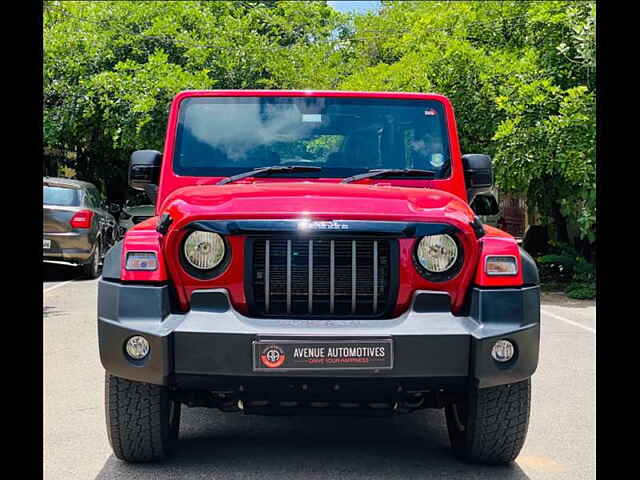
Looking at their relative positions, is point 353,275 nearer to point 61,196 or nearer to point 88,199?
point 61,196

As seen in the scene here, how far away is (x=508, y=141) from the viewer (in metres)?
14.9

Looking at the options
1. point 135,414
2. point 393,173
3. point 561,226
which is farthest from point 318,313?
point 561,226

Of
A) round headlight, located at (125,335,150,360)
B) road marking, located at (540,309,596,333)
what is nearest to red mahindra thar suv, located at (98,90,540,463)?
round headlight, located at (125,335,150,360)

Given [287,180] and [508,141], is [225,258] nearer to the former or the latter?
[287,180]

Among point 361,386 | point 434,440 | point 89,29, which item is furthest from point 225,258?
point 89,29

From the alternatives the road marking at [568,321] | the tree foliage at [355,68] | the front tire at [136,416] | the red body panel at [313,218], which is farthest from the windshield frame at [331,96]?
the tree foliage at [355,68]

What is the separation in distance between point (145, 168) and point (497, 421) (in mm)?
2690

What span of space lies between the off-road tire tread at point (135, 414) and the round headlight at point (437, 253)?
1.46 m

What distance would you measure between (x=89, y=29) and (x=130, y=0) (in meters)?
1.72

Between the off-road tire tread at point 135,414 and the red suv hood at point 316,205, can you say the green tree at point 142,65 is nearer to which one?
the red suv hood at point 316,205

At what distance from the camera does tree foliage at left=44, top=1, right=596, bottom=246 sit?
48.3 feet

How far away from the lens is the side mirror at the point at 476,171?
5926mm

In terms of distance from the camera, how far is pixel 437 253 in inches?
176
